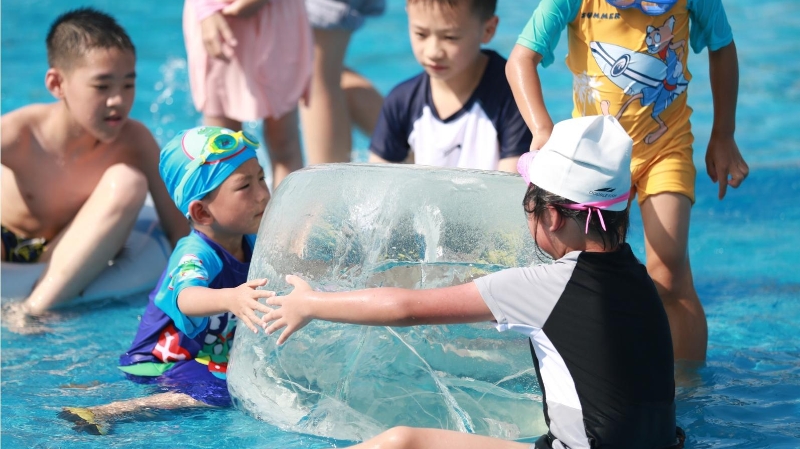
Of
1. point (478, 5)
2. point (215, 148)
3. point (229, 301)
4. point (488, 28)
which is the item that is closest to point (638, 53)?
point (478, 5)

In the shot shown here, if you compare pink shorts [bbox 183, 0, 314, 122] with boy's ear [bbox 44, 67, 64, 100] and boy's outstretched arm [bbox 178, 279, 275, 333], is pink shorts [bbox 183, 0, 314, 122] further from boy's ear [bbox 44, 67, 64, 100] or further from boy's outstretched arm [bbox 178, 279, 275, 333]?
boy's outstretched arm [bbox 178, 279, 275, 333]

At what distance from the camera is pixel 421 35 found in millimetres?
4391

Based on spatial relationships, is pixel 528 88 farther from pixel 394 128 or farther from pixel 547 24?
pixel 394 128

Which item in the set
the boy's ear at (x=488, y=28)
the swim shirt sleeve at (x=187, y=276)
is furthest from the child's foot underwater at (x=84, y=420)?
the boy's ear at (x=488, y=28)

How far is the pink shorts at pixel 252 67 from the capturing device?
200 inches

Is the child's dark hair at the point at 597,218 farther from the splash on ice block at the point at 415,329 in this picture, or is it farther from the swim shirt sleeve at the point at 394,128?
the swim shirt sleeve at the point at 394,128

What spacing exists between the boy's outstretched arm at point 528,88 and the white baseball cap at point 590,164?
0.65 m

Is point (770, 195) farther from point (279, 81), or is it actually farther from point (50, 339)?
point (50, 339)

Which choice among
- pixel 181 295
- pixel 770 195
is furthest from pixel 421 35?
pixel 770 195

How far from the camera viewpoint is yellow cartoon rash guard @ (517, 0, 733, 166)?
11.6ft

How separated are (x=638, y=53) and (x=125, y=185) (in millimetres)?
2478

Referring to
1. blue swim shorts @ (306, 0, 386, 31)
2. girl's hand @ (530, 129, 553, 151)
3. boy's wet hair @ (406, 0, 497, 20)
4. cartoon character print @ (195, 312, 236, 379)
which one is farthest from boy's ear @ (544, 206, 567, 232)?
blue swim shorts @ (306, 0, 386, 31)

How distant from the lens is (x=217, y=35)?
495 centimetres

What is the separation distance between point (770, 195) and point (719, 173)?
8.23 ft
